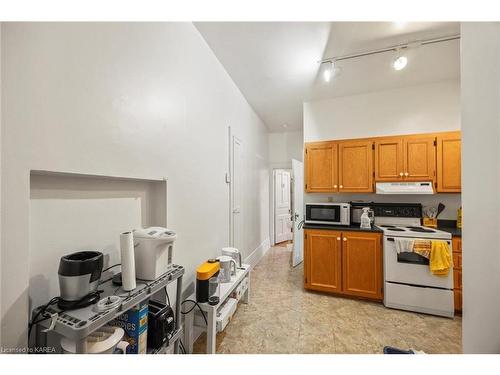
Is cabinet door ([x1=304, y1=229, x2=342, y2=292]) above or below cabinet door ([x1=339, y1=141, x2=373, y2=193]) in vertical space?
below

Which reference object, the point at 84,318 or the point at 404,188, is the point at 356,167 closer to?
the point at 404,188

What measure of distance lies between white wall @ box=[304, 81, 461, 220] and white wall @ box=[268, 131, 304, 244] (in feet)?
4.73

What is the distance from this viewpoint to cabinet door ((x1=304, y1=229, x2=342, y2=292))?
8.29 ft

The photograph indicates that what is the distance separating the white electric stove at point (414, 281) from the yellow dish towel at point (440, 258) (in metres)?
0.06

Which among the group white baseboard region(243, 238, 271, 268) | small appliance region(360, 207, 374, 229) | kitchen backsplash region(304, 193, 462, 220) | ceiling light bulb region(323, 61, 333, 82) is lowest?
white baseboard region(243, 238, 271, 268)

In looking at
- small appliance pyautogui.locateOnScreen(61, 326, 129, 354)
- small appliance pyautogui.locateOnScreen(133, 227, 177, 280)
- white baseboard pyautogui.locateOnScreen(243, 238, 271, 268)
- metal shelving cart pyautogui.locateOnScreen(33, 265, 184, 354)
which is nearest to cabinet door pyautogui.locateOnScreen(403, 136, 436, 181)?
white baseboard pyautogui.locateOnScreen(243, 238, 271, 268)

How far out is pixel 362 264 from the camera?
2424 millimetres

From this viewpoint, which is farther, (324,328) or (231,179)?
(231,179)

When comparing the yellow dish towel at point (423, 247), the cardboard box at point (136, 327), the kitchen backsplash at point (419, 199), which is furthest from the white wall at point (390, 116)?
the cardboard box at point (136, 327)

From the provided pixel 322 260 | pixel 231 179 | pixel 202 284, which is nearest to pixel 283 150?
pixel 231 179

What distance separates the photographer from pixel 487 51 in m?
0.72

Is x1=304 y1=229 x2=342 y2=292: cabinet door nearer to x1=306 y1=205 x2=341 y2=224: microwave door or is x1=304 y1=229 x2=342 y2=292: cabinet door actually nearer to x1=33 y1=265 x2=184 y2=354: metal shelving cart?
x1=306 y1=205 x2=341 y2=224: microwave door

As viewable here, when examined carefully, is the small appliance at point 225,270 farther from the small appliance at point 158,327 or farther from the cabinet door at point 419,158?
the cabinet door at point 419,158

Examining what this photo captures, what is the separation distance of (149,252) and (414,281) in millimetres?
2681
